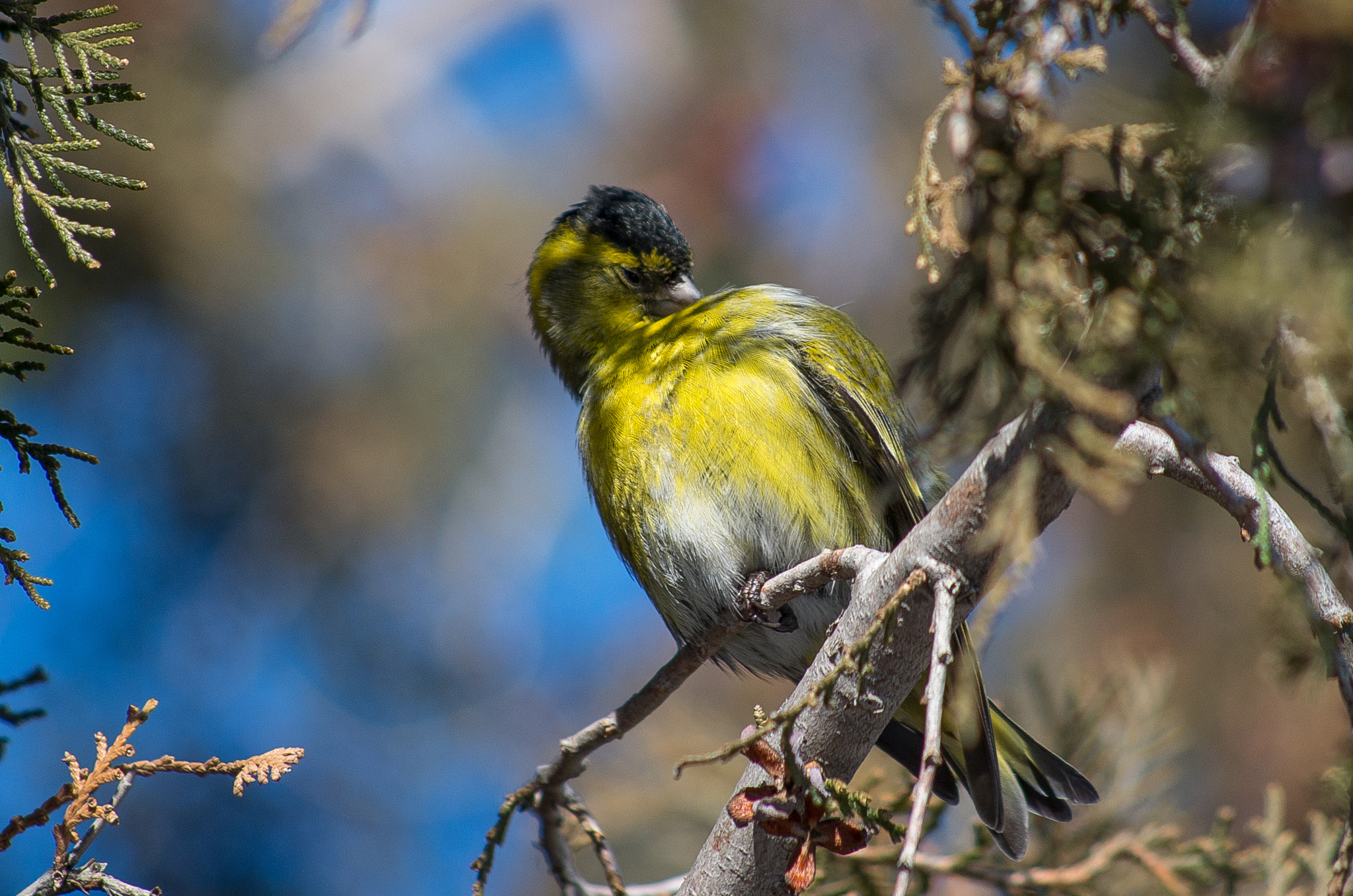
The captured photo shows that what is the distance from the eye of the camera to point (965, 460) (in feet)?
8.41

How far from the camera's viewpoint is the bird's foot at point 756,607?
10.4 feet

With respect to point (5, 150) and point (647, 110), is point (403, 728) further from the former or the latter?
point (5, 150)

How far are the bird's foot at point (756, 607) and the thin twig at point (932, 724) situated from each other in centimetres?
142

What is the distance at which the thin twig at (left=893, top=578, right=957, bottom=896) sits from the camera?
4.81 feet

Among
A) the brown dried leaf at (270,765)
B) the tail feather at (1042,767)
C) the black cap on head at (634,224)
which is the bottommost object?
the tail feather at (1042,767)

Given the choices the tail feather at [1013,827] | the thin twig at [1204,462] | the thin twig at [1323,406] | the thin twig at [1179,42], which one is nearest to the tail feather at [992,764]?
the tail feather at [1013,827]

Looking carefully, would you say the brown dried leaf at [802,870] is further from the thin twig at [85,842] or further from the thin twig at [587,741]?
the thin twig at [85,842]

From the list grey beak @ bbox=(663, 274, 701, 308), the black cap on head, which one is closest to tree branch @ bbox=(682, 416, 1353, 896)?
grey beak @ bbox=(663, 274, 701, 308)

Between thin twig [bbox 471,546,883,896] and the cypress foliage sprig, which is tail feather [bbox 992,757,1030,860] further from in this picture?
the cypress foliage sprig

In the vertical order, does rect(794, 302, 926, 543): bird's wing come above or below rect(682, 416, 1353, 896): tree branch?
above

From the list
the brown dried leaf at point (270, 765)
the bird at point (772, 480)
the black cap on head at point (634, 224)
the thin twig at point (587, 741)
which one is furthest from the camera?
the black cap on head at point (634, 224)

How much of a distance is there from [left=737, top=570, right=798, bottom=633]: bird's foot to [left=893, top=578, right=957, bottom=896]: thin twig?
1423 mm

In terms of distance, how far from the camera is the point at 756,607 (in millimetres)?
3158

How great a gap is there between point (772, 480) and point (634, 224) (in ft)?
4.47
